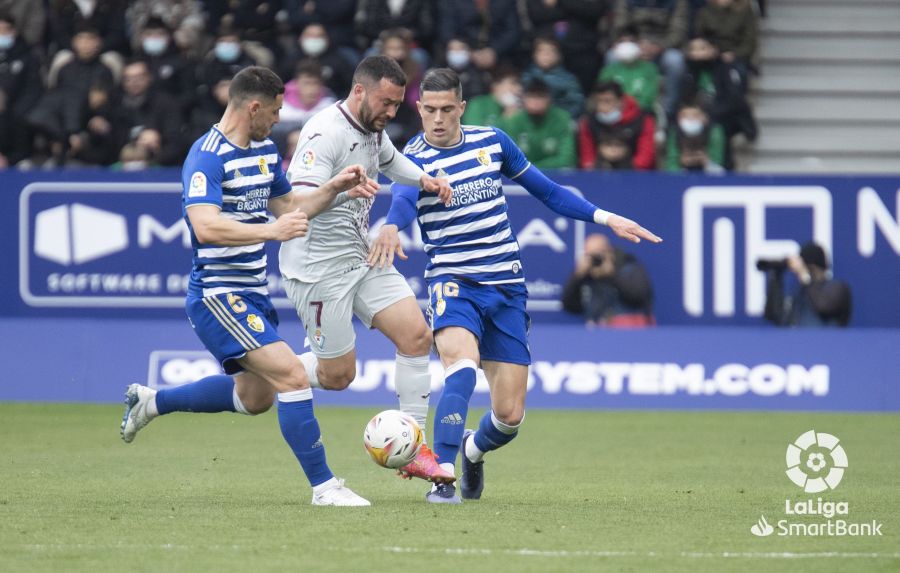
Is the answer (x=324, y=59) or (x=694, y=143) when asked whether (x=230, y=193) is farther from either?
(x=324, y=59)

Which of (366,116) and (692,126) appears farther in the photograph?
(692,126)

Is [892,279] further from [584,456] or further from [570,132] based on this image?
[584,456]

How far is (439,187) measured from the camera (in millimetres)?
8719

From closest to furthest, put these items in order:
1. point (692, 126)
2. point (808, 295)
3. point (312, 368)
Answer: point (312, 368) → point (808, 295) → point (692, 126)

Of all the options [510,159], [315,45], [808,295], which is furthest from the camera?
[315,45]

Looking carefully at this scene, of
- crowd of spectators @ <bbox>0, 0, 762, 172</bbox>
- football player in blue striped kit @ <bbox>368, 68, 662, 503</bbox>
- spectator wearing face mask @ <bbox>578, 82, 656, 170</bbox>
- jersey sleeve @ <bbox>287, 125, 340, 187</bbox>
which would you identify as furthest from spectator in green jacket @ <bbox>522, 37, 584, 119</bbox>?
jersey sleeve @ <bbox>287, 125, 340, 187</bbox>

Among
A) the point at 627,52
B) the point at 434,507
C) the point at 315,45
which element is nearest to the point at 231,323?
the point at 434,507

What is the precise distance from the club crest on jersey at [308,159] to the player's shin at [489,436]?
5.67ft

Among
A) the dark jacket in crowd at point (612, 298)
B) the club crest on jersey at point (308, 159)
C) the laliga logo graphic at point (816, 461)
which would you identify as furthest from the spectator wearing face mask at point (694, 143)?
the club crest on jersey at point (308, 159)

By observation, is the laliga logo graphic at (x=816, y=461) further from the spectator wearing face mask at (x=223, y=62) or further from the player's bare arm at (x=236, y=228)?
the spectator wearing face mask at (x=223, y=62)

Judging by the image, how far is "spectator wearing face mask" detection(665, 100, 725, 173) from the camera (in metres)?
16.8

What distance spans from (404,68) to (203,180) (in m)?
9.17

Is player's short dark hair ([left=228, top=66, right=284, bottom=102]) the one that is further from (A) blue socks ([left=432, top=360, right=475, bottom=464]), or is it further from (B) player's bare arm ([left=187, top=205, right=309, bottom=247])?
(A) blue socks ([left=432, top=360, right=475, bottom=464])

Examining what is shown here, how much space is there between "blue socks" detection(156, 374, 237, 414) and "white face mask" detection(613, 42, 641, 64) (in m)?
9.55
